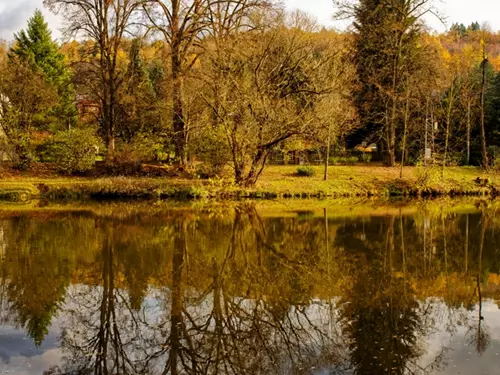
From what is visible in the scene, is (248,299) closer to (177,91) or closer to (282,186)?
(282,186)

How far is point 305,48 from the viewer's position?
29547 mm

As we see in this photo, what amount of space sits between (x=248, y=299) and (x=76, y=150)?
2514cm

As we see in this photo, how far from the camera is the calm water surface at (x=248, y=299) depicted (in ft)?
24.7

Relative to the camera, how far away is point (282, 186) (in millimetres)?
29844

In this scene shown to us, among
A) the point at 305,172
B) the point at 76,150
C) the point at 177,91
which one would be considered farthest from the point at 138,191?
the point at 305,172

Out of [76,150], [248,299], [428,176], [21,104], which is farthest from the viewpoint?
[21,104]

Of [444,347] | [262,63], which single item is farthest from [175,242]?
[262,63]

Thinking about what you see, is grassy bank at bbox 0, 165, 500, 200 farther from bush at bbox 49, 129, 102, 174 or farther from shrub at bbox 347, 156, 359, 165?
shrub at bbox 347, 156, 359, 165

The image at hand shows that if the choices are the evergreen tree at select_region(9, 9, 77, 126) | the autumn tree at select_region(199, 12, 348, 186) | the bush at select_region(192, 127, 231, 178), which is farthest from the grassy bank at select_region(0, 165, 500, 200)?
the evergreen tree at select_region(9, 9, 77, 126)

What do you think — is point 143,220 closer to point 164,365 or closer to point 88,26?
point 164,365

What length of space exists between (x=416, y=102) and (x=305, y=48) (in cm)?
941

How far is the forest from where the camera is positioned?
92.2 ft

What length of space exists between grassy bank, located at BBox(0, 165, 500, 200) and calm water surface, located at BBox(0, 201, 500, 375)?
9.47 meters

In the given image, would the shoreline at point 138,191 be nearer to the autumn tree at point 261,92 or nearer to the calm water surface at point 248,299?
the autumn tree at point 261,92
